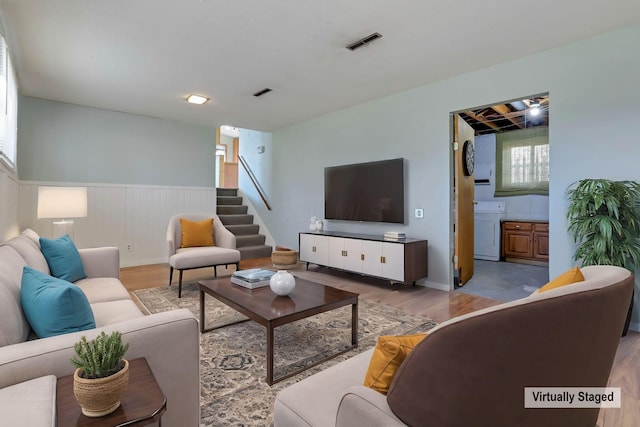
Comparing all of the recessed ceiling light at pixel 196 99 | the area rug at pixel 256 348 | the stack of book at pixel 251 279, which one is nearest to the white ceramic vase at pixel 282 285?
the stack of book at pixel 251 279

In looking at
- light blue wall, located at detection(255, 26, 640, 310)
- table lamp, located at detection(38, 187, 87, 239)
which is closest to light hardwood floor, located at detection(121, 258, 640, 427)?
light blue wall, located at detection(255, 26, 640, 310)

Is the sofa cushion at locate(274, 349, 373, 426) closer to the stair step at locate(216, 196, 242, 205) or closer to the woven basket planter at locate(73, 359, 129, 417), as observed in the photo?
the woven basket planter at locate(73, 359, 129, 417)

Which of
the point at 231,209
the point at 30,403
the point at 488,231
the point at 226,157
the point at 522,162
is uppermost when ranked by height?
the point at 226,157

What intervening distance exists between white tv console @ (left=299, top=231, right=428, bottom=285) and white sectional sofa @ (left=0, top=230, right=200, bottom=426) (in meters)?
2.76

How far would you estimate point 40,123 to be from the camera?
460 cm

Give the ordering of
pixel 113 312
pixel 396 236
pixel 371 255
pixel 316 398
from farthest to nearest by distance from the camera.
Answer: pixel 371 255, pixel 396 236, pixel 113 312, pixel 316 398

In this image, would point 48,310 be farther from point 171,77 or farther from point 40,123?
point 40,123

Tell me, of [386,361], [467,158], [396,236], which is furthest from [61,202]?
[467,158]

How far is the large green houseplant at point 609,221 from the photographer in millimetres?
2471

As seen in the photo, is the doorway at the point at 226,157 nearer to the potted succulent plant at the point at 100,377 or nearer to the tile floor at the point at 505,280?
the tile floor at the point at 505,280

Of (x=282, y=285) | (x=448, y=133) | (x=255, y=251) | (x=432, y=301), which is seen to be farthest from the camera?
(x=255, y=251)

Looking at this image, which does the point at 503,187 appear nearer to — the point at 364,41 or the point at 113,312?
the point at 364,41

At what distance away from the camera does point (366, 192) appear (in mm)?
4629

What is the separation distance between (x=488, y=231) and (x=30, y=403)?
21.7 ft
